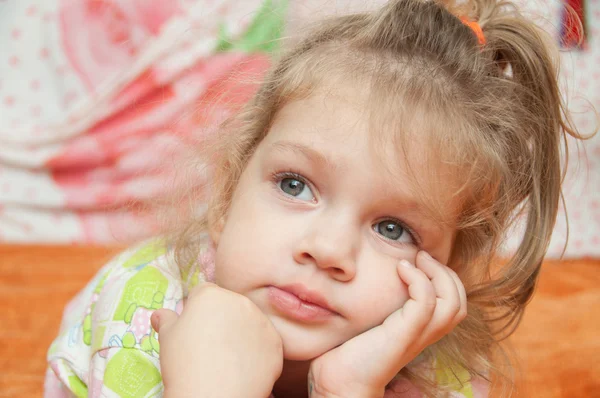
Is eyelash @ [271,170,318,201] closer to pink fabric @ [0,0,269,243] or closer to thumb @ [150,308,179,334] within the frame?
thumb @ [150,308,179,334]

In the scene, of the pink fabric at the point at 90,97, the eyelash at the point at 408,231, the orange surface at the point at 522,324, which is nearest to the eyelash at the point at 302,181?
the eyelash at the point at 408,231

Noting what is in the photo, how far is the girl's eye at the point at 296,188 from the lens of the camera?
2.50ft

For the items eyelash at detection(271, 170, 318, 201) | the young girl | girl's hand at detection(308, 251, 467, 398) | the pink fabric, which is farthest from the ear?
→ the pink fabric

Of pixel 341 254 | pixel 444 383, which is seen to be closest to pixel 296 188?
pixel 341 254

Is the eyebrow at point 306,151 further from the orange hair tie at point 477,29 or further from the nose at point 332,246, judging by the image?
the orange hair tie at point 477,29

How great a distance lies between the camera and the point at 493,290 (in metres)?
0.97

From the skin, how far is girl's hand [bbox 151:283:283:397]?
0.02 meters

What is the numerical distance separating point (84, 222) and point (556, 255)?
1.39 m

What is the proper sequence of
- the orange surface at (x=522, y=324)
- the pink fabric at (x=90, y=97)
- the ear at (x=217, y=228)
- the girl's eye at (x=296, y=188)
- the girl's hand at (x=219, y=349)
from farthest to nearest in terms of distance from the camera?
the pink fabric at (x=90, y=97), the orange surface at (x=522, y=324), the ear at (x=217, y=228), the girl's eye at (x=296, y=188), the girl's hand at (x=219, y=349)

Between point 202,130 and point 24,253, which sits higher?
point 202,130

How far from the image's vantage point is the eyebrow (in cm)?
74

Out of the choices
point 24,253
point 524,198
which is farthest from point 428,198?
point 24,253

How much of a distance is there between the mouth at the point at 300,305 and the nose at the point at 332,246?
A: 3 cm

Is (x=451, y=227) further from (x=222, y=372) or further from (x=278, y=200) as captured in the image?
(x=222, y=372)
